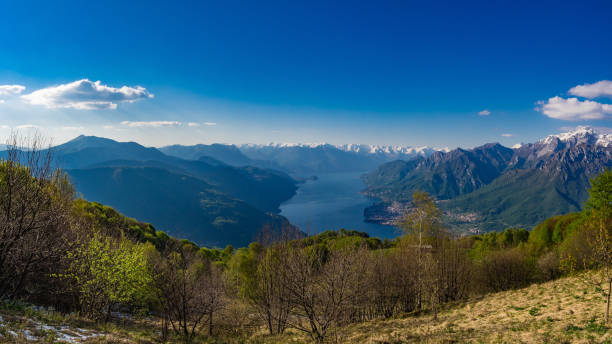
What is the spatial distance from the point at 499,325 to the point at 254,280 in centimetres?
2287

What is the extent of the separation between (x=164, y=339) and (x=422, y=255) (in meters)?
21.4

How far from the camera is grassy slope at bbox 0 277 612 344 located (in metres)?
12.0

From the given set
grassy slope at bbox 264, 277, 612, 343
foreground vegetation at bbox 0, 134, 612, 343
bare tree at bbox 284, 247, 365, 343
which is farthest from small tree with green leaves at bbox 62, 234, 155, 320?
grassy slope at bbox 264, 277, 612, 343

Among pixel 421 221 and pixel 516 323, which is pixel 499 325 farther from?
pixel 421 221

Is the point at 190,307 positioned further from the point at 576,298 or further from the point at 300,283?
the point at 576,298

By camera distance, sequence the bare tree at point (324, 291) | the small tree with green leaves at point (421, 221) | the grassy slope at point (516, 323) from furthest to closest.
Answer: the small tree with green leaves at point (421, 221), the bare tree at point (324, 291), the grassy slope at point (516, 323)

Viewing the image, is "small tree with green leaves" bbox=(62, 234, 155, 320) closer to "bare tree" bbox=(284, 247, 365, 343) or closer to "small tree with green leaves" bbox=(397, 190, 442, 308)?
"bare tree" bbox=(284, 247, 365, 343)

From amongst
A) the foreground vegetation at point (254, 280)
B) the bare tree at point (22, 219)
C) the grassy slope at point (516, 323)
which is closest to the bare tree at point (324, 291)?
the foreground vegetation at point (254, 280)

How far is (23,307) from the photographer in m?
13.2

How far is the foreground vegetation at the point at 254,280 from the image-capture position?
45.5ft

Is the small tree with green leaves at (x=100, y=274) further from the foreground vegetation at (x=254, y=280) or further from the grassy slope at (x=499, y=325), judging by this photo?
the grassy slope at (x=499, y=325)

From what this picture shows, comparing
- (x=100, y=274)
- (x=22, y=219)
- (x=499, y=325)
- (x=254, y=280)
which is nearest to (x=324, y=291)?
(x=499, y=325)

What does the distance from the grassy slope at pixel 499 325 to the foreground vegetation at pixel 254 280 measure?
0.67 ft

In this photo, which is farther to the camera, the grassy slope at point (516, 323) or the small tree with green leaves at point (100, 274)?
the small tree with green leaves at point (100, 274)
